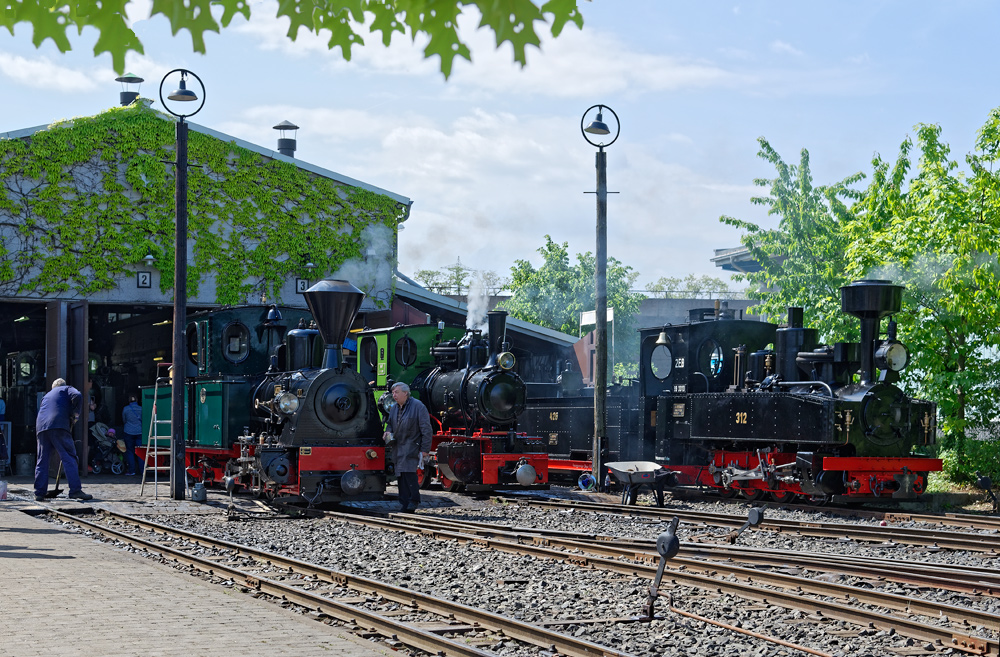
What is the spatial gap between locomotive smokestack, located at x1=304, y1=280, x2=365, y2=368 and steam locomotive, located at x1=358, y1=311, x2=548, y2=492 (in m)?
1.65

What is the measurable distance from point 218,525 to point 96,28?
902cm

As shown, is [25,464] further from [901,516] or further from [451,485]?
[901,516]

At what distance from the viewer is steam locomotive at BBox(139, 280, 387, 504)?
41.4 feet

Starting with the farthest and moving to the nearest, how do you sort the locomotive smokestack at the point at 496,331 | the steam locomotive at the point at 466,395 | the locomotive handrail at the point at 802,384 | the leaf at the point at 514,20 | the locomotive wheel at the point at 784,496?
the locomotive smokestack at the point at 496,331 → the steam locomotive at the point at 466,395 → the locomotive wheel at the point at 784,496 → the locomotive handrail at the point at 802,384 → the leaf at the point at 514,20

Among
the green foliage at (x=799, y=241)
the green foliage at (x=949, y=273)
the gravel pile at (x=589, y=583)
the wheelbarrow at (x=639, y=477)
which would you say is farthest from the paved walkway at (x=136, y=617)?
the green foliage at (x=799, y=241)

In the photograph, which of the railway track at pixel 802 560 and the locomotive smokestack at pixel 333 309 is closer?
the railway track at pixel 802 560

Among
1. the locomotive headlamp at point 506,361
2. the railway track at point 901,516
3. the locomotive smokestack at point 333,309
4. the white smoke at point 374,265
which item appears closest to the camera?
the railway track at point 901,516

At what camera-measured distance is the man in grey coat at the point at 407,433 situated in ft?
41.4

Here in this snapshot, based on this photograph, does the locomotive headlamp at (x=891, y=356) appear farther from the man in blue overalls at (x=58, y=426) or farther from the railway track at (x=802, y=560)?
the man in blue overalls at (x=58, y=426)

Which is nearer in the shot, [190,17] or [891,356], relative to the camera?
[190,17]

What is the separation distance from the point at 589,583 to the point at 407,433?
5224 millimetres

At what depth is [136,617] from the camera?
243 inches

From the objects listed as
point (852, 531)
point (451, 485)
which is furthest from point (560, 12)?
point (451, 485)

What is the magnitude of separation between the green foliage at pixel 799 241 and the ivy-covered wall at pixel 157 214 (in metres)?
8.22
